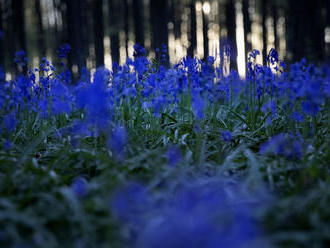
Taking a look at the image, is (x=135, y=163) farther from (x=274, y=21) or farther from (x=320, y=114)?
(x=274, y=21)

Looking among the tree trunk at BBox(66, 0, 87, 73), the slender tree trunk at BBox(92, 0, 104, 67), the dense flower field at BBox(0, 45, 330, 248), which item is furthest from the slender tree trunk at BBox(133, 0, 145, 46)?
the dense flower field at BBox(0, 45, 330, 248)

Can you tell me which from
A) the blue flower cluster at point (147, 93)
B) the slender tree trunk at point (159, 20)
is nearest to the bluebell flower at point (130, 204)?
the blue flower cluster at point (147, 93)

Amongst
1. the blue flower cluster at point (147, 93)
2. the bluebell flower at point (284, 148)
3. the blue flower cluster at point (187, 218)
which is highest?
the blue flower cluster at point (147, 93)

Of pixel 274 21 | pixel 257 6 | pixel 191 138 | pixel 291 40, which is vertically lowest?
pixel 191 138

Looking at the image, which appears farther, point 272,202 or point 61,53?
point 61,53

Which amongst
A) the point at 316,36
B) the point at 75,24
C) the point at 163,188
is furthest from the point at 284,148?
the point at 316,36

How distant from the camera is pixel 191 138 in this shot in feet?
10.0

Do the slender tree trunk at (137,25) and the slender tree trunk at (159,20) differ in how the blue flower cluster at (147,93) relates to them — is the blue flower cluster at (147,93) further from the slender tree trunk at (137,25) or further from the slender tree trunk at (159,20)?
the slender tree trunk at (137,25)

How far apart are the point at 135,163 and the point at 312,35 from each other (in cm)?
891

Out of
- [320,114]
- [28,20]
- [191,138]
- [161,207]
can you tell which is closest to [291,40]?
[320,114]

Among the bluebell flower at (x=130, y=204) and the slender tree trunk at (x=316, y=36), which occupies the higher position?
the slender tree trunk at (x=316, y=36)

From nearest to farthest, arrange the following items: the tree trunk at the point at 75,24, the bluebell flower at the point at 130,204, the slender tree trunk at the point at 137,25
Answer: the bluebell flower at the point at 130,204 < the tree trunk at the point at 75,24 < the slender tree trunk at the point at 137,25

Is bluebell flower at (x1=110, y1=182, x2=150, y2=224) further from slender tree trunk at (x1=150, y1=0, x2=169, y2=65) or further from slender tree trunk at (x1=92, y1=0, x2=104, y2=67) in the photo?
slender tree trunk at (x1=92, y1=0, x2=104, y2=67)

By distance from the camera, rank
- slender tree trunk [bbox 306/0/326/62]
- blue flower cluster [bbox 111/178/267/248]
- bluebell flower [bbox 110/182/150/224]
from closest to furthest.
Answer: blue flower cluster [bbox 111/178/267/248] → bluebell flower [bbox 110/182/150/224] → slender tree trunk [bbox 306/0/326/62]
